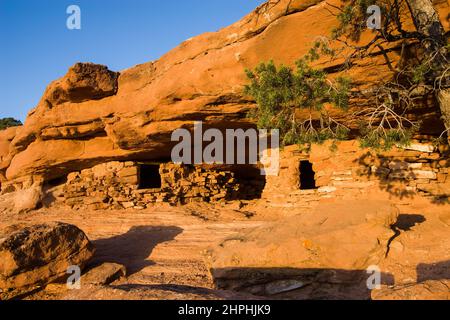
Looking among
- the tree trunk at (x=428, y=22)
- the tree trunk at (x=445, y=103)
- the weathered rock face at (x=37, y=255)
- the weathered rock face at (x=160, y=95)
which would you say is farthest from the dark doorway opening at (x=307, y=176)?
the weathered rock face at (x=37, y=255)

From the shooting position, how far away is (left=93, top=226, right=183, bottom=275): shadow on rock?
5.42m

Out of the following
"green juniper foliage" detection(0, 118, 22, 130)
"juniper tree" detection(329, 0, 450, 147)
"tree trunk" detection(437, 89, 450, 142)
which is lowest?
"tree trunk" detection(437, 89, 450, 142)

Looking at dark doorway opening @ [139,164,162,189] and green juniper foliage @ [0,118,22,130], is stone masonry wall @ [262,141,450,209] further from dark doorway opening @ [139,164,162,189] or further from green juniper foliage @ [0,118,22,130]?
green juniper foliage @ [0,118,22,130]

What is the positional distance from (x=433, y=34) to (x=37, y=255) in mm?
5829

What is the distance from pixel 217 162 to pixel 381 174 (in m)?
4.34

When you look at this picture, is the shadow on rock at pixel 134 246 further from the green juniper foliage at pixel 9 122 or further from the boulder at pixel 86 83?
the green juniper foliage at pixel 9 122

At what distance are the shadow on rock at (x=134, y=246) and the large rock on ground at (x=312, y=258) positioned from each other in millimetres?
1663

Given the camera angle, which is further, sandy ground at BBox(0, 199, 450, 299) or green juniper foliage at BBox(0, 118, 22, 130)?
green juniper foliage at BBox(0, 118, 22, 130)

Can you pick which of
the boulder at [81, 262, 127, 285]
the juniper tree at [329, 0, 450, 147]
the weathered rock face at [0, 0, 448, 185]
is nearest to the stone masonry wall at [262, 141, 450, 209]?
the weathered rock face at [0, 0, 448, 185]

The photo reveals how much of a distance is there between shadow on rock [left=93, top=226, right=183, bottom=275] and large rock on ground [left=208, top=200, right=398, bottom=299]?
1.66 metres

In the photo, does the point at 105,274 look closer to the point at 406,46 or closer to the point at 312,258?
the point at 312,258

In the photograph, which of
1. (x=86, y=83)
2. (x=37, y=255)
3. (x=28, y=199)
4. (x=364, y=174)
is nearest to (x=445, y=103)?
(x=364, y=174)

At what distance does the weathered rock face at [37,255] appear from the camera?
4.02 meters
